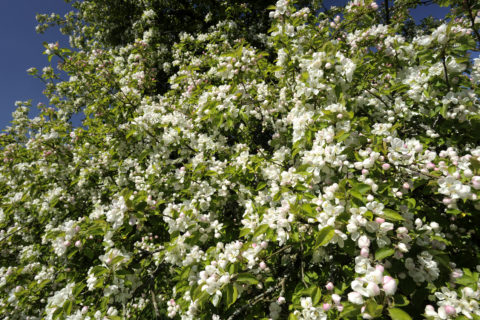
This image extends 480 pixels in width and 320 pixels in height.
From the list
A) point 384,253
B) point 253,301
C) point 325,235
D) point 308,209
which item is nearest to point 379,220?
point 384,253

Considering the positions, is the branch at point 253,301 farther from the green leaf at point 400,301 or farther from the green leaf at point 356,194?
the green leaf at point 356,194

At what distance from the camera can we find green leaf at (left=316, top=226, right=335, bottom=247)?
1469 mm

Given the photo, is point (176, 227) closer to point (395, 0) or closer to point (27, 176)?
point (27, 176)

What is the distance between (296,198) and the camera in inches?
77.9

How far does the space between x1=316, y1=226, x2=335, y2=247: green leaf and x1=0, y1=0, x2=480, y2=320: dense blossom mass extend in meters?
0.01

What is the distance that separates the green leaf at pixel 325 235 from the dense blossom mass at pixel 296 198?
12 millimetres

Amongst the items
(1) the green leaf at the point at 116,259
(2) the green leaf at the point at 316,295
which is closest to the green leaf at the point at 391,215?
(2) the green leaf at the point at 316,295

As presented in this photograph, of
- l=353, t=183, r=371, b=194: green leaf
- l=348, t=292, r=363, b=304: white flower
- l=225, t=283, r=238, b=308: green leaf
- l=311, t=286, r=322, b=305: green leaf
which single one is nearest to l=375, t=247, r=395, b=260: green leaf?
l=348, t=292, r=363, b=304: white flower

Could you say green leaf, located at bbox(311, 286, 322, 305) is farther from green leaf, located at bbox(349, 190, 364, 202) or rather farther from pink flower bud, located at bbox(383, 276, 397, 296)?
green leaf, located at bbox(349, 190, 364, 202)

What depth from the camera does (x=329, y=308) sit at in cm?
162

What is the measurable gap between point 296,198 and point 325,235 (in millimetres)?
511

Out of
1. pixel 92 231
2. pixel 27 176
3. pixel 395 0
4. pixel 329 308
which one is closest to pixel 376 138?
pixel 329 308

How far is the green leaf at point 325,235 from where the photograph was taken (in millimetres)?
1469

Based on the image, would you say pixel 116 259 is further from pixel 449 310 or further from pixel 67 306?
pixel 449 310
